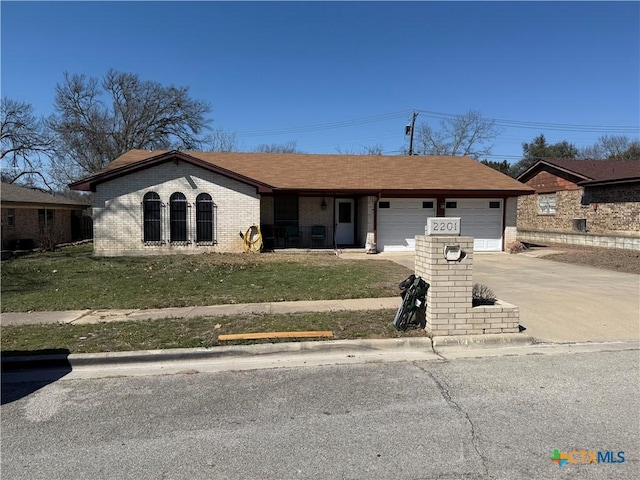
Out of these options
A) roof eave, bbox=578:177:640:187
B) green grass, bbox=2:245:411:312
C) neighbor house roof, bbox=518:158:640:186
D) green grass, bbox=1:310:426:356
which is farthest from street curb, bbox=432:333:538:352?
neighbor house roof, bbox=518:158:640:186

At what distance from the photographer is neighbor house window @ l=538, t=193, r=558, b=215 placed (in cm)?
2514

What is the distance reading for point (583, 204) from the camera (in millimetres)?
22438

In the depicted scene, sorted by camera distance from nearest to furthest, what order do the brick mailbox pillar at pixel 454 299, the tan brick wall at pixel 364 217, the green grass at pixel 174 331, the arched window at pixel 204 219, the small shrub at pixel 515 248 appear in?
the green grass at pixel 174 331
the brick mailbox pillar at pixel 454 299
the arched window at pixel 204 219
the tan brick wall at pixel 364 217
the small shrub at pixel 515 248

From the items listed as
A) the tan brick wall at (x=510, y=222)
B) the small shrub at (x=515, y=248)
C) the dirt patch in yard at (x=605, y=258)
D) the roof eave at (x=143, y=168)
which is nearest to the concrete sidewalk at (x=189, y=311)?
the dirt patch in yard at (x=605, y=258)

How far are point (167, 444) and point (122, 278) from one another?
909 centimetres

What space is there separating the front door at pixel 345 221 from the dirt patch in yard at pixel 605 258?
8152mm

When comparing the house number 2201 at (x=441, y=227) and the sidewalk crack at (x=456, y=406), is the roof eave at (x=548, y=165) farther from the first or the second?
the sidewalk crack at (x=456, y=406)

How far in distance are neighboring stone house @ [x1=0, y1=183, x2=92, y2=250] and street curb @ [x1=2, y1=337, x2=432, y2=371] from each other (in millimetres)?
16575

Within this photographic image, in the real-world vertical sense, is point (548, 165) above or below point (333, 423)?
above

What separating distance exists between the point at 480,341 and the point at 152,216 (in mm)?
14356

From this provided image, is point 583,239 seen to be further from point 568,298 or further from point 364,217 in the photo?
point 568,298

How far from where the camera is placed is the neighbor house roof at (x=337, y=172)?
16922 millimetres

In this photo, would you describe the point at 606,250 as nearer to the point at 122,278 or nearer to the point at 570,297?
the point at 570,297

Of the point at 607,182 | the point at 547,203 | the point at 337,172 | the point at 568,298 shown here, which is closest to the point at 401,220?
the point at 337,172
